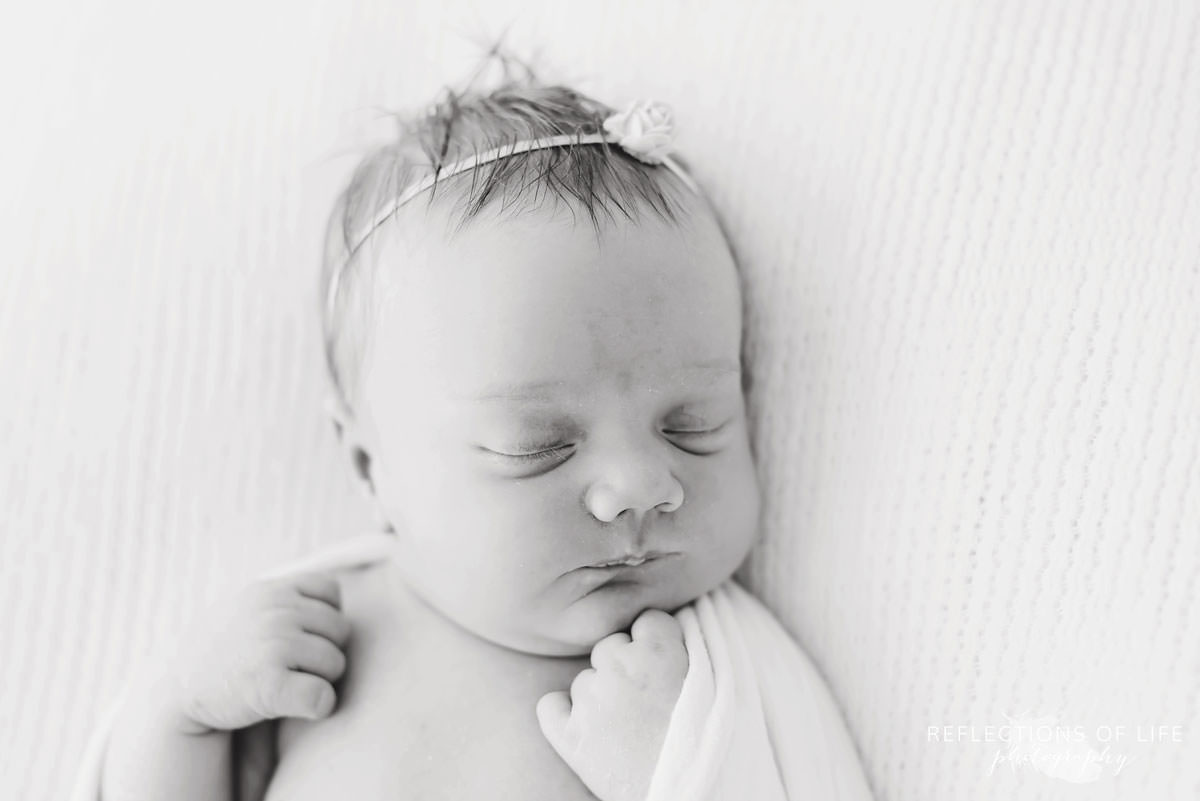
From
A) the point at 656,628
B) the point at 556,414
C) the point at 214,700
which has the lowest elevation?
the point at 214,700

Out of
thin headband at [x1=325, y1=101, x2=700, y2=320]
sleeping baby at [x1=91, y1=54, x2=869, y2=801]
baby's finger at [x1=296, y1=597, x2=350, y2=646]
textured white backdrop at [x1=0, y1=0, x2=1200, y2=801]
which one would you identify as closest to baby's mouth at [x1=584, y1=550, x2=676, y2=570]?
sleeping baby at [x1=91, y1=54, x2=869, y2=801]

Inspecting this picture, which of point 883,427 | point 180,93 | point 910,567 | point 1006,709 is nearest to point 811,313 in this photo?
point 883,427

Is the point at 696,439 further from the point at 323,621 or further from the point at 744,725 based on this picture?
the point at 323,621

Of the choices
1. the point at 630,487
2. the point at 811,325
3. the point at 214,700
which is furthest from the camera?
the point at 811,325

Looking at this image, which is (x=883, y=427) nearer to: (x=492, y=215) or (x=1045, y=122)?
(x=1045, y=122)

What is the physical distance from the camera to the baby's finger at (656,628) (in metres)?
1.15

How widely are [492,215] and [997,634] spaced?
65 cm

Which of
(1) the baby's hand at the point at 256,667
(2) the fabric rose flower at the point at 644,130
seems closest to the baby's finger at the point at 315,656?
(1) the baby's hand at the point at 256,667

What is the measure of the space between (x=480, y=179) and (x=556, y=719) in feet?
1.79

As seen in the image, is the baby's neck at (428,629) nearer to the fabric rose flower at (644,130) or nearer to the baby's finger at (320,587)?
the baby's finger at (320,587)

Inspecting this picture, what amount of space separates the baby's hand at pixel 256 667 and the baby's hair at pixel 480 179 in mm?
244

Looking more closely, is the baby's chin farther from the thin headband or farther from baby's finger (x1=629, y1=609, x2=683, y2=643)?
→ the thin headband

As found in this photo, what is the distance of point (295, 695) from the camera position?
1.18m

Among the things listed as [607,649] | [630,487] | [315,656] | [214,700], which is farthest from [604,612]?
[214,700]
